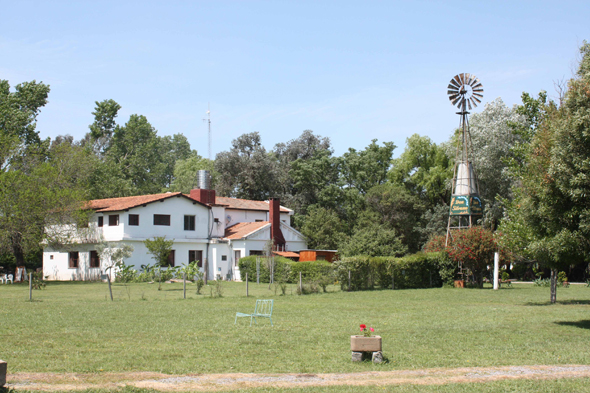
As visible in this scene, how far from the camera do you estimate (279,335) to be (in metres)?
14.1

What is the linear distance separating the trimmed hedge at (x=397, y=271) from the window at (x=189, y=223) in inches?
707

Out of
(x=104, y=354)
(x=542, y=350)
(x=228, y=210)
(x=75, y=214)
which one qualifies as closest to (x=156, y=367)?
(x=104, y=354)

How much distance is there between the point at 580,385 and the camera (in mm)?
8727

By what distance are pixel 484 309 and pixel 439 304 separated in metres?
2.63

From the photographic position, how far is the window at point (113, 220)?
139 ft

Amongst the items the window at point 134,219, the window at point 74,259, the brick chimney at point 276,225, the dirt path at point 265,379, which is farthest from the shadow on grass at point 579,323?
the window at point 74,259

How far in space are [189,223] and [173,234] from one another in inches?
73.7

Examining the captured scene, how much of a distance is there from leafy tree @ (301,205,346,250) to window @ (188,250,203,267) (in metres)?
11.0

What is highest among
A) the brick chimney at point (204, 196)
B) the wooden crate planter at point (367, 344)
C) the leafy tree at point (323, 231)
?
the brick chimney at point (204, 196)

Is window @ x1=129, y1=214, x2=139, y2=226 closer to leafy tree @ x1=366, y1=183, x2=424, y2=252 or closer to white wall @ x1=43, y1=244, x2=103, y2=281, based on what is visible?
white wall @ x1=43, y1=244, x2=103, y2=281

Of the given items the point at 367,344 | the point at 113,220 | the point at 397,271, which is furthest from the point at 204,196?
the point at 367,344

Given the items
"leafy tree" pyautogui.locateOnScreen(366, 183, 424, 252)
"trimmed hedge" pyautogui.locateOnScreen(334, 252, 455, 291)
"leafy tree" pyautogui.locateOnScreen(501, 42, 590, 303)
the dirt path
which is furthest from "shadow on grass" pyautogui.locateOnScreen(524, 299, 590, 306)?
"leafy tree" pyautogui.locateOnScreen(366, 183, 424, 252)

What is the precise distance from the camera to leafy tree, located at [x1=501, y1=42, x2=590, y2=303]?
1452 cm

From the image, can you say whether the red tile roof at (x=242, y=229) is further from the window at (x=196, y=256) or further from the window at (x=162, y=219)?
the window at (x=162, y=219)
